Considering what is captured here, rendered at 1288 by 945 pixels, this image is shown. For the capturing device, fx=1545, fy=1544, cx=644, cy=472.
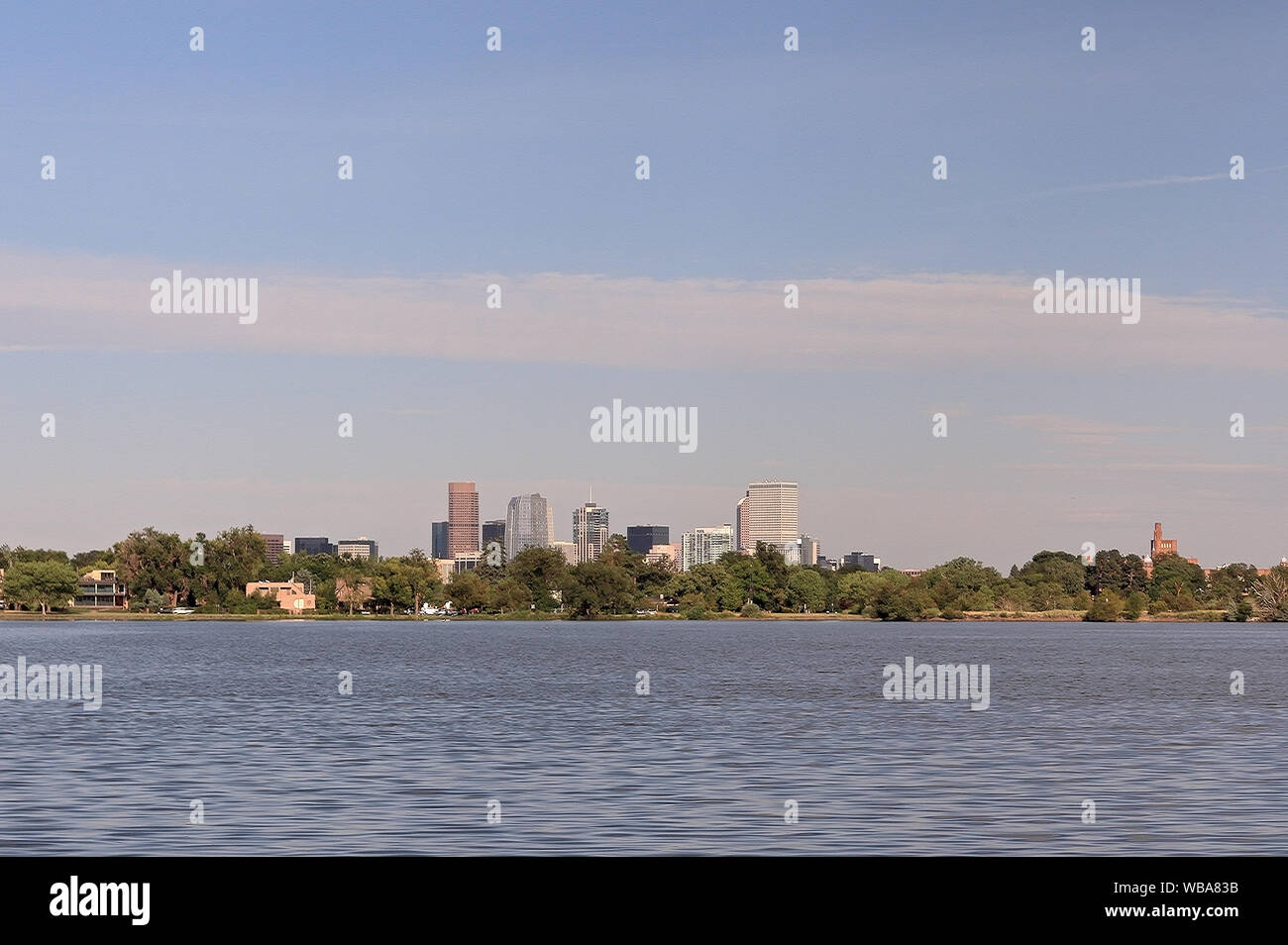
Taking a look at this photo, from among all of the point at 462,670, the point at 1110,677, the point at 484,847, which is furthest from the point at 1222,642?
the point at 484,847

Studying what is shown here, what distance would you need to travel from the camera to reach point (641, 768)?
35.0 metres

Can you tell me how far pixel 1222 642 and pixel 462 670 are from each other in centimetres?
9756

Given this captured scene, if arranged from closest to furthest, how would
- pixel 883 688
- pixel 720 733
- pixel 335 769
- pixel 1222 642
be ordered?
pixel 335 769 → pixel 720 733 → pixel 883 688 → pixel 1222 642

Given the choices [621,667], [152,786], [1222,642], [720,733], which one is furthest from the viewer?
[1222,642]

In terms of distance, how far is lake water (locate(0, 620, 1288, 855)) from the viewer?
80.0ft

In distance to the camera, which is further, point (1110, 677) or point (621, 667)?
point (621, 667)

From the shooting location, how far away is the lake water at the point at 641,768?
24.4 meters

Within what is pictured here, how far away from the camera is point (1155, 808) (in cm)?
2834
